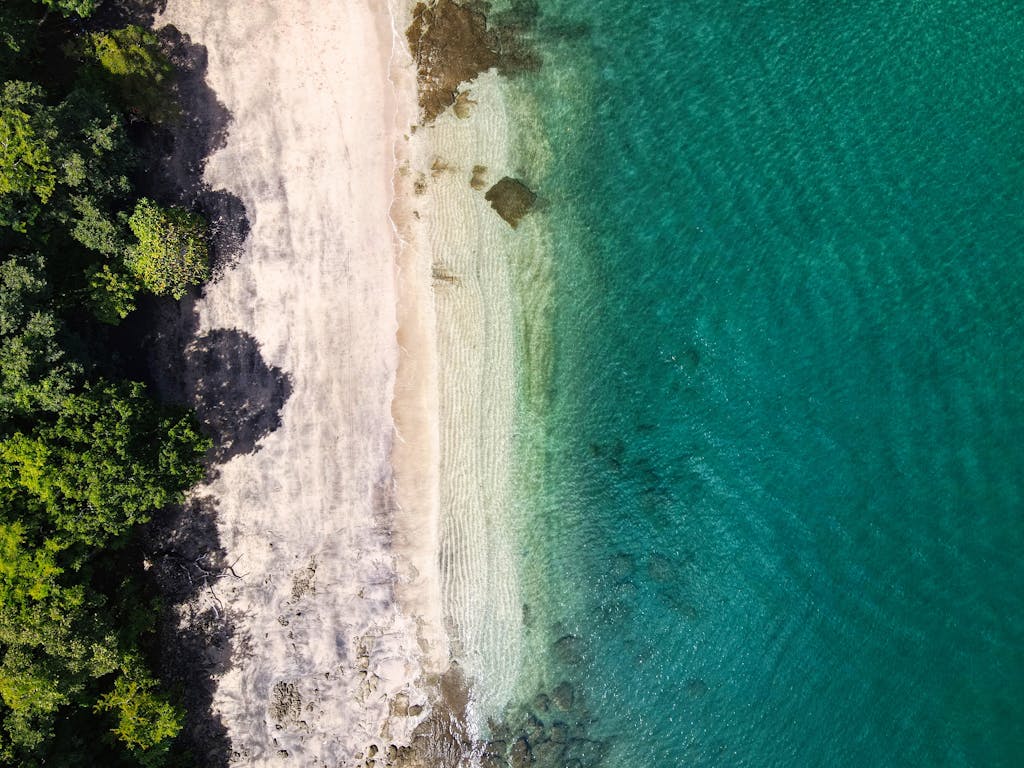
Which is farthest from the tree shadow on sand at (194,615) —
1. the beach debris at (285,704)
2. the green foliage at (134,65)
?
the green foliage at (134,65)

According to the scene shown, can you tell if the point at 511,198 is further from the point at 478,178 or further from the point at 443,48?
the point at 443,48

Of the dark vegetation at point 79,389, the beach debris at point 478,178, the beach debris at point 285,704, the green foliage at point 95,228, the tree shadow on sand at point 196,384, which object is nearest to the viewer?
the dark vegetation at point 79,389

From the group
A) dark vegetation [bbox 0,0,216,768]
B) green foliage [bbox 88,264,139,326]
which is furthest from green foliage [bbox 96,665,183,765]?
green foliage [bbox 88,264,139,326]

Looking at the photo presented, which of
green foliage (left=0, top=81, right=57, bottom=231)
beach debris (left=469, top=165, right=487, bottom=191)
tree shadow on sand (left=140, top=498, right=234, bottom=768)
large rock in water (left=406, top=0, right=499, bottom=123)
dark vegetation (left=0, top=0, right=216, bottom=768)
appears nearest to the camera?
green foliage (left=0, top=81, right=57, bottom=231)

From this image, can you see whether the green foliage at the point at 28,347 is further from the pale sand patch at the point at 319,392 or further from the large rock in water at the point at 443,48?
the large rock in water at the point at 443,48

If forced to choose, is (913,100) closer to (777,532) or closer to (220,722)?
(777,532)

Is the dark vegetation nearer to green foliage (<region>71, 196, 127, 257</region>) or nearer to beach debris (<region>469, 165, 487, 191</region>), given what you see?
green foliage (<region>71, 196, 127, 257</region>)

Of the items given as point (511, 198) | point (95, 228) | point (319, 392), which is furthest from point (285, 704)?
point (511, 198)

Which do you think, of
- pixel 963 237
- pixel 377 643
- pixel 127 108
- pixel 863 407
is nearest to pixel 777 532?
pixel 863 407
